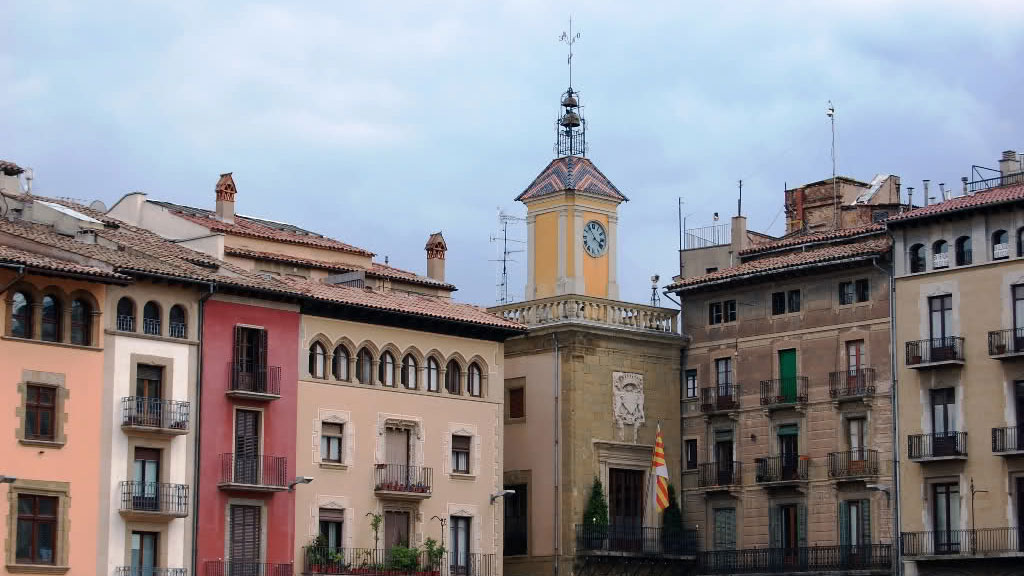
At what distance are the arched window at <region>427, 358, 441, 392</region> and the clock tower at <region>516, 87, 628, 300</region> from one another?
21.3 feet

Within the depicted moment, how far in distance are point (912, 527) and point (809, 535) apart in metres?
3.80

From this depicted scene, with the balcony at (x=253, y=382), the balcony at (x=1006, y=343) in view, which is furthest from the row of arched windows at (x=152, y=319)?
the balcony at (x=1006, y=343)

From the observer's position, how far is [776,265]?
6712cm

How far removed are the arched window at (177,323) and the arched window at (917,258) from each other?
21470 millimetres

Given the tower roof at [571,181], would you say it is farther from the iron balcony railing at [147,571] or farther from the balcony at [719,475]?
the iron balcony railing at [147,571]

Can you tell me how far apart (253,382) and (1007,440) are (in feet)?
68.6

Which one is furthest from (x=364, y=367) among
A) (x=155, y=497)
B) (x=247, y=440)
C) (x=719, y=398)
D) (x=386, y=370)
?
(x=719, y=398)

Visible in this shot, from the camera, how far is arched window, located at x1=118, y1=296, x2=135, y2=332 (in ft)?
185

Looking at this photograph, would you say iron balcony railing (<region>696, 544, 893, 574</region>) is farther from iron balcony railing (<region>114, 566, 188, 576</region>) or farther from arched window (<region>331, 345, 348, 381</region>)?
iron balcony railing (<region>114, 566, 188, 576</region>)

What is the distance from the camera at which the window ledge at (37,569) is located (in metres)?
52.9

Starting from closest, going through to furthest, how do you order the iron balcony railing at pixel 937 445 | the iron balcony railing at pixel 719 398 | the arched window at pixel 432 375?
the iron balcony railing at pixel 937 445
the arched window at pixel 432 375
the iron balcony railing at pixel 719 398

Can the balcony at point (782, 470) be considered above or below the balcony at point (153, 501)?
above

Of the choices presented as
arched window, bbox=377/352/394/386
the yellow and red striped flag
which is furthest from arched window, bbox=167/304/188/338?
the yellow and red striped flag

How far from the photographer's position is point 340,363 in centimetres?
6197
